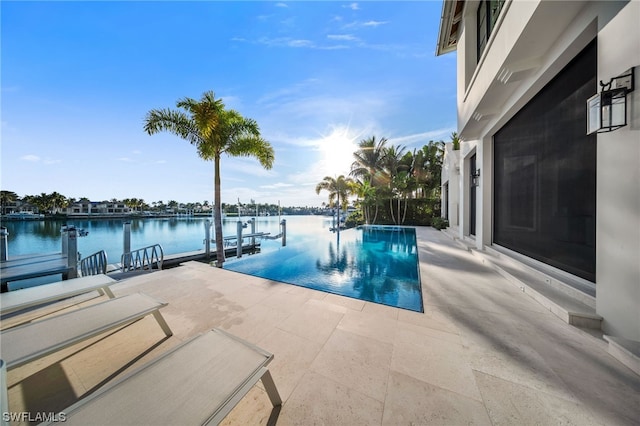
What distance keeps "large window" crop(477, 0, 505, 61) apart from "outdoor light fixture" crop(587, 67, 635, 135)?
4.66 meters

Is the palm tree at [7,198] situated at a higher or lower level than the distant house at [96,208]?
higher

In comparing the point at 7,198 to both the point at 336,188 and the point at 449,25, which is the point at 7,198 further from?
the point at 449,25

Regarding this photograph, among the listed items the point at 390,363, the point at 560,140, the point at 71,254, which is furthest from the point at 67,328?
the point at 560,140

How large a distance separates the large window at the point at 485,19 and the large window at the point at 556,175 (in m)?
2.68

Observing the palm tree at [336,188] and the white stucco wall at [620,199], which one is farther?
the palm tree at [336,188]

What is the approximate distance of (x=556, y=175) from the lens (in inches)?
144

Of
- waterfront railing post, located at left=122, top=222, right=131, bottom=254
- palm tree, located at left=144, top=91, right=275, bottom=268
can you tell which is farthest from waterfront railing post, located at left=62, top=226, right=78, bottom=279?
palm tree, located at left=144, top=91, right=275, bottom=268

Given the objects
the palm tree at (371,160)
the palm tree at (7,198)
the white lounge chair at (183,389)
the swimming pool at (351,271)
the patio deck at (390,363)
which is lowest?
the swimming pool at (351,271)

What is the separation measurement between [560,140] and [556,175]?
607 mm

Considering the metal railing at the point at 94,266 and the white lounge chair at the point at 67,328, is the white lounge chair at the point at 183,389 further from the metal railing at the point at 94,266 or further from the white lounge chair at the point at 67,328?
the metal railing at the point at 94,266

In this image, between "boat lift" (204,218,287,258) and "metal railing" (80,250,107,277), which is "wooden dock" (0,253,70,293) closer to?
"metal railing" (80,250,107,277)

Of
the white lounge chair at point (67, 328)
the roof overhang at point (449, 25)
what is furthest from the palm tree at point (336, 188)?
the white lounge chair at point (67, 328)

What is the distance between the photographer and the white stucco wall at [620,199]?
2.06 metres

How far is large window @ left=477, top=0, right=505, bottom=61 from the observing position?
534cm
